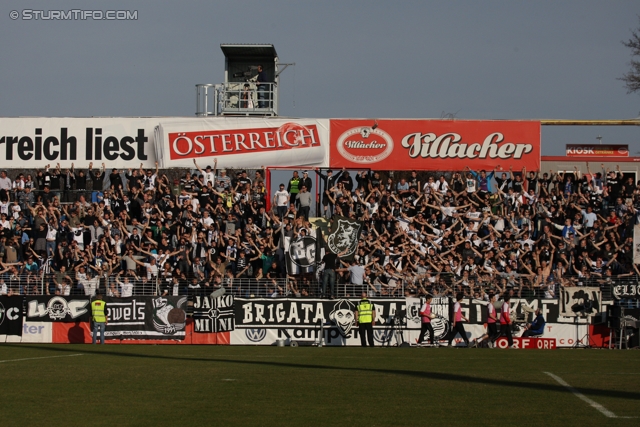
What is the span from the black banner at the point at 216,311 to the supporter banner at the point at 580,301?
1054 cm

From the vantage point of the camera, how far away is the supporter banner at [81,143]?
116ft

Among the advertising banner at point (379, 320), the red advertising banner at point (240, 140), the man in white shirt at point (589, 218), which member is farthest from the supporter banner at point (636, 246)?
the red advertising banner at point (240, 140)

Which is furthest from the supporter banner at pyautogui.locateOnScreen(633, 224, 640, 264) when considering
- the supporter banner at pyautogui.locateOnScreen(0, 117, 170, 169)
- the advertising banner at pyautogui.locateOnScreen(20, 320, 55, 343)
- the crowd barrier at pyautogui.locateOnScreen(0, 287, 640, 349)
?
the supporter banner at pyautogui.locateOnScreen(0, 117, 170, 169)

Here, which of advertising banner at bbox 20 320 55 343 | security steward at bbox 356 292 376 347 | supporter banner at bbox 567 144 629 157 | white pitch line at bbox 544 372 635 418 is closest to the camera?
white pitch line at bbox 544 372 635 418

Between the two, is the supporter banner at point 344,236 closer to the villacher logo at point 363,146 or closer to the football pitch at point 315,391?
the villacher logo at point 363,146

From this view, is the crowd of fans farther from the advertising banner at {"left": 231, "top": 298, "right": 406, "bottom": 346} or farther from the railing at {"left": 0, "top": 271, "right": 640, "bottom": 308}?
the advertising banner at {"left": 231, "top": 298, "right": 406, "bottom": 346}

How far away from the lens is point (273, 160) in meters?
35.1

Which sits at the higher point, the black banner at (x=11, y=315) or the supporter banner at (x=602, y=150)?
the supporter banner at (x=602, y=150)

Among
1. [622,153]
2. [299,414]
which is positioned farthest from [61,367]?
[622,153]

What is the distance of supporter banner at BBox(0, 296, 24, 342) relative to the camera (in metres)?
27.2

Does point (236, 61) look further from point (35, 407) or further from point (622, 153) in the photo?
point (35, 407)

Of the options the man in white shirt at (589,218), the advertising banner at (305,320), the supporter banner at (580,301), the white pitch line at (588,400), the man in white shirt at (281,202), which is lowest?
the advertising banner at (305,320)

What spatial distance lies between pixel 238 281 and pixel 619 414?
60.2 ft

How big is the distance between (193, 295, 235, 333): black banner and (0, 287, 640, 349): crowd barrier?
0.03 metres
